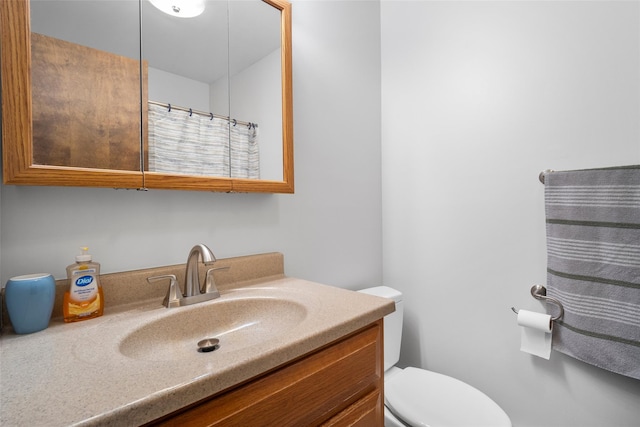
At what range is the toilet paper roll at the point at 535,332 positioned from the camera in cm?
112

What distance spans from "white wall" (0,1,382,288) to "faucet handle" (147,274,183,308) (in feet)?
0.23

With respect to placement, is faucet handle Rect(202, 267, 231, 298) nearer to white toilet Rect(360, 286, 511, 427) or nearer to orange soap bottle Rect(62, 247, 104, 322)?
orange soap bottle Rect(62, 247, 104, 322)

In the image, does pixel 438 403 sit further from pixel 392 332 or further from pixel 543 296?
pixel 543 296

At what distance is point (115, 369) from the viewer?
0.51 meters

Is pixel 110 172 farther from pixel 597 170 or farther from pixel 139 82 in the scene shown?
pixel 597 170

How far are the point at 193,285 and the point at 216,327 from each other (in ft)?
0.47

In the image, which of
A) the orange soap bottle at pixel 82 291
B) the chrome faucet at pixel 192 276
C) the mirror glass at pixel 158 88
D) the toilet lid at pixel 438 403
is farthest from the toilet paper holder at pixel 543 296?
the orange soap bottle at pixel 82 291

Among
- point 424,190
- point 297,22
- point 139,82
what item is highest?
point 297,22

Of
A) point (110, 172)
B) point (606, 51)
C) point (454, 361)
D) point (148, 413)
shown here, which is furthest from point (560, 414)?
point (110, 172)

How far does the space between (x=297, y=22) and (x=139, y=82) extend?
76 cm

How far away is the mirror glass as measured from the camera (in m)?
0.73

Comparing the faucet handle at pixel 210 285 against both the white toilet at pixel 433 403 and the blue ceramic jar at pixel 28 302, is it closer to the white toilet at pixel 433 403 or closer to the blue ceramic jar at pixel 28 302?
the blue ceramic jar at pixel 28 302

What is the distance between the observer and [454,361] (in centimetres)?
145

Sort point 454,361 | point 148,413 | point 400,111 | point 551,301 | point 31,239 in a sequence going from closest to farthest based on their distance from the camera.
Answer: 1. point 148,413
2. point 31,239
3. point 551,301
4. point 454,361
5. point 400,111
